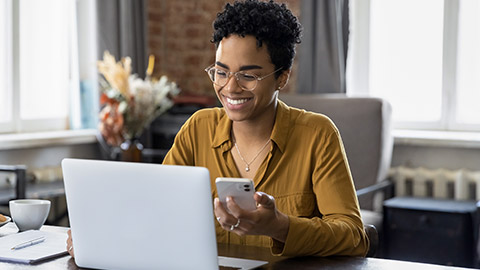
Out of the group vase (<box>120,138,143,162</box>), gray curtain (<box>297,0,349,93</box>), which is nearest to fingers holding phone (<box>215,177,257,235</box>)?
vase (<box>120,138,143,162</box>)

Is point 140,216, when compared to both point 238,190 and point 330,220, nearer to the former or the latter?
point 238,190

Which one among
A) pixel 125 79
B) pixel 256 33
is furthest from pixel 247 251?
pixel 125 79

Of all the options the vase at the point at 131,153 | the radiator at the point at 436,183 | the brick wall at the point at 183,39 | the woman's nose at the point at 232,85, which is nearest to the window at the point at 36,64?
the vase at the point at 131,153

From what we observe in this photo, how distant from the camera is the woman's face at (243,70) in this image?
6.34 feet

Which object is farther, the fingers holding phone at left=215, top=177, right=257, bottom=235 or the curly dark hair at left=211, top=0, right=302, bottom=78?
the curly dark hair at left=211, top=0, right=302, bottom=78

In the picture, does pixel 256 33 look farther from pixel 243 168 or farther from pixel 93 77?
pixel 93 77

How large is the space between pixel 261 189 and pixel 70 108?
2909mm

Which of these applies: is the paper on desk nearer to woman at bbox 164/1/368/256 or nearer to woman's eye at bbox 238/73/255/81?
woman at bbox 164/1/368/256

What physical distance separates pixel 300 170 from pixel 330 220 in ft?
0.68

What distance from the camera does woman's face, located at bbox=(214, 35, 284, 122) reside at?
1.93 m

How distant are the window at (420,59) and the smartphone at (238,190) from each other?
315 centimetres

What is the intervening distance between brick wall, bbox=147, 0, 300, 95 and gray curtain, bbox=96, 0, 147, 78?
0.26 metres

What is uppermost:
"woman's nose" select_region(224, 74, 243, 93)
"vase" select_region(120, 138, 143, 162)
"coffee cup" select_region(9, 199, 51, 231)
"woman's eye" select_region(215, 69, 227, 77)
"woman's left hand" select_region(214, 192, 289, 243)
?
"woman's eye" select_region(215, 69, 227, 77)

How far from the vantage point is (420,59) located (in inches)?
175
